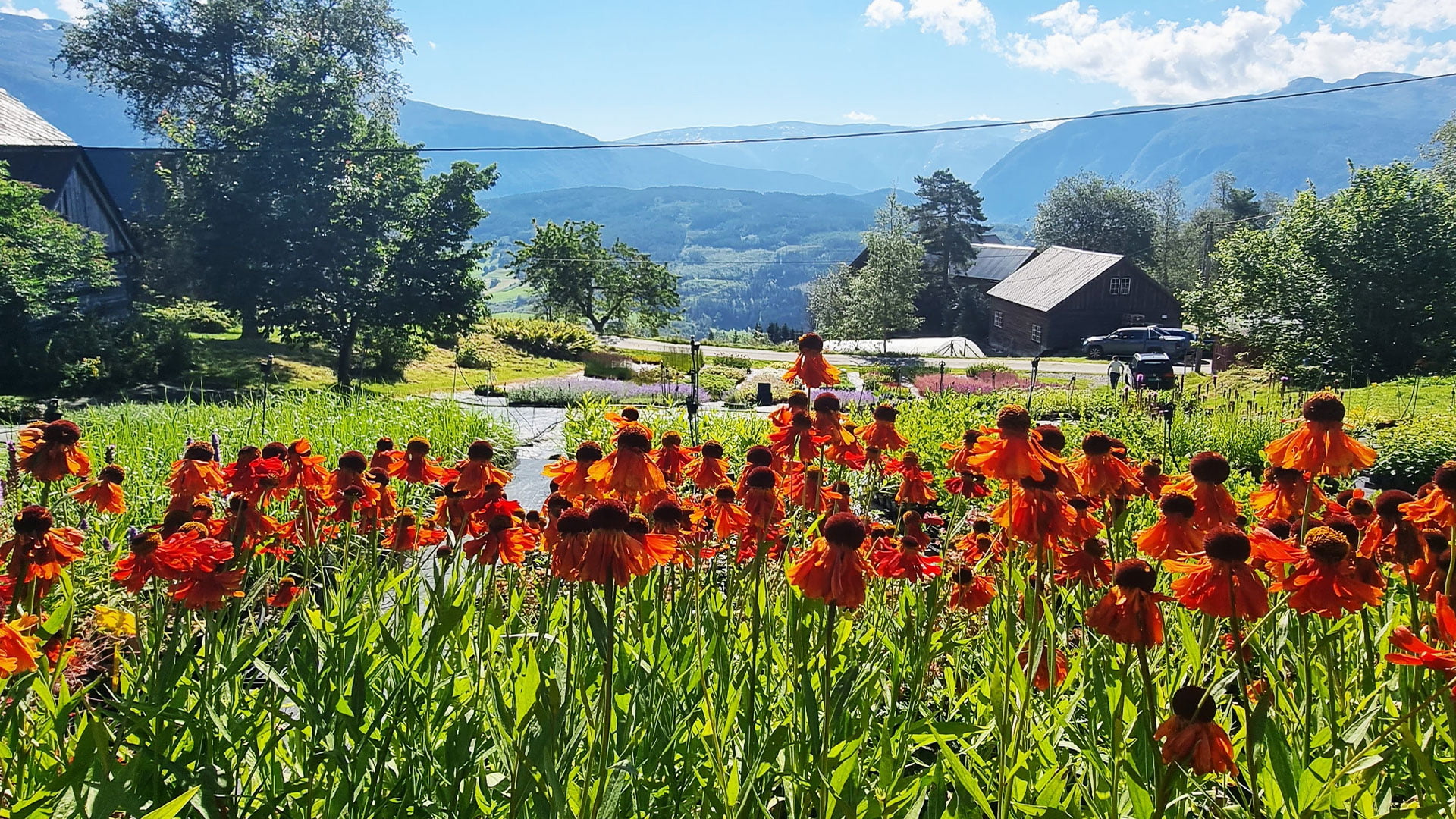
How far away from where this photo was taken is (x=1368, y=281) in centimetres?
1786

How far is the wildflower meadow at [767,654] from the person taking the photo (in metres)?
A: 1.21

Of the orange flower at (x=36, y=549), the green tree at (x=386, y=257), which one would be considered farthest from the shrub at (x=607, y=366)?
the orange flower at (x=36, y=549)

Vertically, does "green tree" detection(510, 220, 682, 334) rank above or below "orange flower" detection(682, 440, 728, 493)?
above

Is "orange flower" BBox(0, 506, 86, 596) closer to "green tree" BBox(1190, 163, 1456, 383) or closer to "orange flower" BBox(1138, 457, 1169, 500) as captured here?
"orange flower" BBox(1138, 457, 1169, 500)

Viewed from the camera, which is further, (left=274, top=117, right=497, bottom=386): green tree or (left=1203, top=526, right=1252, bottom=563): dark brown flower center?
(left=274, top=117, right=497, bottom=386): green tree

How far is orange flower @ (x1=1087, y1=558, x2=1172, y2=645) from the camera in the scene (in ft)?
3.83

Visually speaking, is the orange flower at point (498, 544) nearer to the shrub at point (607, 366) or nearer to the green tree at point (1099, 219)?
the shrub at point (607, 366)

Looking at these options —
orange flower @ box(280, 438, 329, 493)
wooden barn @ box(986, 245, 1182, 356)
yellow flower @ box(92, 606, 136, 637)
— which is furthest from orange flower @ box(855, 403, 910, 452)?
wooden barn @ box(986, 245, 1182, 356)

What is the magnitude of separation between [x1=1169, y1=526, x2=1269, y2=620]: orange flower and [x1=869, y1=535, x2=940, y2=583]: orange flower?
2.83ft

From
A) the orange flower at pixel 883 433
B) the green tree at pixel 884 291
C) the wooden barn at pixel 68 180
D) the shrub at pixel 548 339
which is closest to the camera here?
the orange flower at pixel 883 433

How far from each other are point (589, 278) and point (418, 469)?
3837 cm

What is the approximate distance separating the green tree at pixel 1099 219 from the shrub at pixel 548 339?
42.8 metres

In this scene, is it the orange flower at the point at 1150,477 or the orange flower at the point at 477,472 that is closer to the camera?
the orange flower at the point at 477,472

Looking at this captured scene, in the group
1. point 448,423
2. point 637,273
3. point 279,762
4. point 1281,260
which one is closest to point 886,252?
point 637,273
